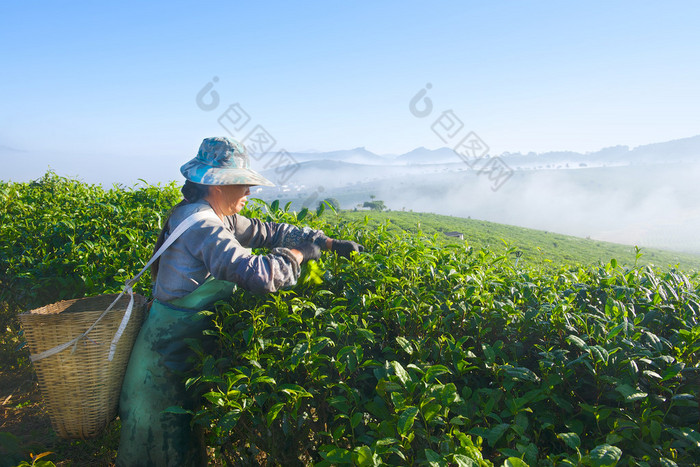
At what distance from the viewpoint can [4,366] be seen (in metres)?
4.20

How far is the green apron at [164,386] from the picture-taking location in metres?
2.20

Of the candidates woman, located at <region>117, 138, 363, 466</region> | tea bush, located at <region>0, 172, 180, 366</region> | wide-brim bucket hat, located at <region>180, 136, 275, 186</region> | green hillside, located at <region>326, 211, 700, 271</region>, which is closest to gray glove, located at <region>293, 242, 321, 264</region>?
woman, located at <region>117, 138, 363, 466</region>

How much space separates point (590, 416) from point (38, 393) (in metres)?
→ 4.46

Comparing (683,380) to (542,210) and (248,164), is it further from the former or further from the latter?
(542,210)

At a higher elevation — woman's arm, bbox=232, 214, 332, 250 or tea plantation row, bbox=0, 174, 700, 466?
woman's arm, bbox=232, 214, 332, 250

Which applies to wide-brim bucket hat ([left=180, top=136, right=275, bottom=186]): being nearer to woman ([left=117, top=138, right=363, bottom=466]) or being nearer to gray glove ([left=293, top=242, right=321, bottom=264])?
woman ([left=117, top=138, right=363, bottom=466])

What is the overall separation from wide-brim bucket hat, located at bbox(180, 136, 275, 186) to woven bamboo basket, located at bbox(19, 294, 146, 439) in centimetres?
84

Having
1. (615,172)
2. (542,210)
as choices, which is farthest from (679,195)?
(542,210)

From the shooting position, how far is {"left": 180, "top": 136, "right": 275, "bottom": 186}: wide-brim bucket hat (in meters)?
2.40

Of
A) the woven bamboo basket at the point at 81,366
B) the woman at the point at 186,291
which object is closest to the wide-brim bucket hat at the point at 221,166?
the woman at the point at 186,291

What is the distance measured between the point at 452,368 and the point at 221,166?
5.58 ft

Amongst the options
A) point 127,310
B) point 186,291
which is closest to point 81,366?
point 127,310

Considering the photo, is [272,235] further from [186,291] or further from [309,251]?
[186,291]

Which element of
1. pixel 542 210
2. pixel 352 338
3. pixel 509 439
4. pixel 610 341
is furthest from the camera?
pixel 542 210
